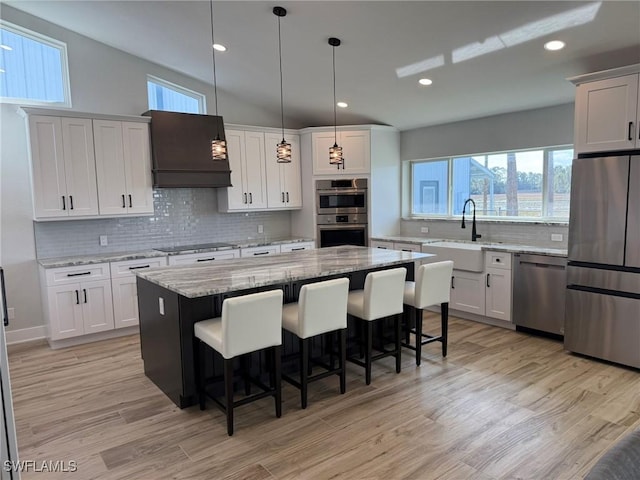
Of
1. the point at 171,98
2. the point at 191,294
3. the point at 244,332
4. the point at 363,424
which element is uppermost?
the point at 171,98

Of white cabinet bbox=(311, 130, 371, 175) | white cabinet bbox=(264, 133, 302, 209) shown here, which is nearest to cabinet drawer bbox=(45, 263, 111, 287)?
white cabinet bbox=(264, 133, 302, 209)

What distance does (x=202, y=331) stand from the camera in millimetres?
2932

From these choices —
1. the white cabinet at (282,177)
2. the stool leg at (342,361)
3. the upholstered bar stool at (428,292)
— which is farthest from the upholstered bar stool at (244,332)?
the white cabinet at (282,177)

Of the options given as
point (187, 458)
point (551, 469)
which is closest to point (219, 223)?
point (187, 458)

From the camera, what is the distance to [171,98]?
5824mm

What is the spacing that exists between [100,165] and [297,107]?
9.22ft

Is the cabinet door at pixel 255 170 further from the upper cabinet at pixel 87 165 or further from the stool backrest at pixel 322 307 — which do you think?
the stool backrest at pixel 322 307

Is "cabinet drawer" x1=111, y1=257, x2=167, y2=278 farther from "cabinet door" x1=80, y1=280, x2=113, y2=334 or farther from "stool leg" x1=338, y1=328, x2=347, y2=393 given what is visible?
"stool leg" x1=338, y1=328, x2=347, y2=393

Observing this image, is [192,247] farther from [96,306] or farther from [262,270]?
[262,270]

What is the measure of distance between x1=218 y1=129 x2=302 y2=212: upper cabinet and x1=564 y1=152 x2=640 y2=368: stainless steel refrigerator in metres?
3.78

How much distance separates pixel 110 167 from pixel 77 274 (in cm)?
126

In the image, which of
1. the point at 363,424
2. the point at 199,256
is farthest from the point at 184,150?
the point at 363,424

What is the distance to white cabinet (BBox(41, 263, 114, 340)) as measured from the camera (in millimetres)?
4414

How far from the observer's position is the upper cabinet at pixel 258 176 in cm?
587
